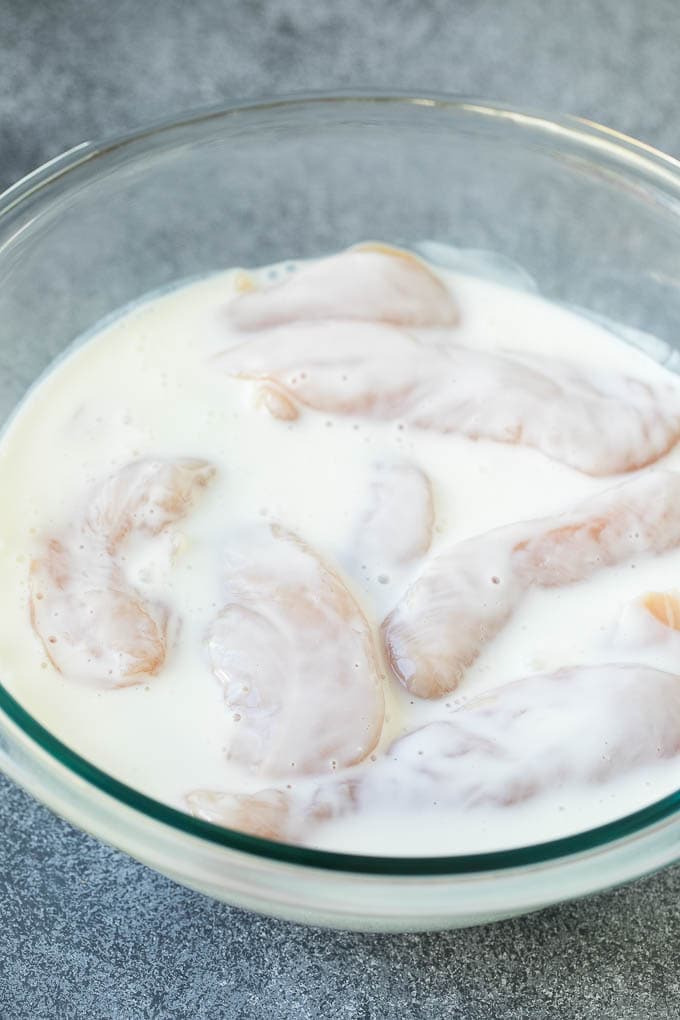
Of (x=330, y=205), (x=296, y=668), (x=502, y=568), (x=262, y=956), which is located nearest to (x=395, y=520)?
(x=502, y=568)

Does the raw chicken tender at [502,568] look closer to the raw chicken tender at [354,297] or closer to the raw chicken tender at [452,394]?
the raw chicken tender at [452,394]

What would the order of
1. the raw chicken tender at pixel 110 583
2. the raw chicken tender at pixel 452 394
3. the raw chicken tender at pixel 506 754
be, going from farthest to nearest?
the raw chicken tender at pixel 452 394, the raw chicken tender at pixel 110 583, the raw chicken tender at pixel 506 754

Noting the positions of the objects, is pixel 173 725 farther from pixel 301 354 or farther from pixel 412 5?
pixel 412 5

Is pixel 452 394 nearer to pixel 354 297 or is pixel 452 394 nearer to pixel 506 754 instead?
pixel 354 297

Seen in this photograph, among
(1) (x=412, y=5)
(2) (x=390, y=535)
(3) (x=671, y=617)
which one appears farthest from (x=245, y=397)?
(1) (x=412, y=5)

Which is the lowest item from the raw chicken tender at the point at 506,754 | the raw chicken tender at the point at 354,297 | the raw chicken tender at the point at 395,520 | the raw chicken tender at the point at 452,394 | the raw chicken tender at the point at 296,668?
the raw chicken tender at the point at 506,754

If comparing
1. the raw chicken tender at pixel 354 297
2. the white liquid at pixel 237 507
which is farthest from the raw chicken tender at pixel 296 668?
the raw chicken tender at pixel 354 297

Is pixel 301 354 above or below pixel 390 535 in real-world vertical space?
above

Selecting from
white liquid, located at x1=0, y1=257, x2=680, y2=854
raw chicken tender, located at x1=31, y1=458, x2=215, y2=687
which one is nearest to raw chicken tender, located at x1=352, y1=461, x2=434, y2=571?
white liquid, located at x1=0, y1=257, x2=680, y2=854
